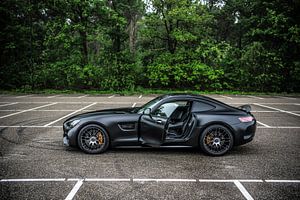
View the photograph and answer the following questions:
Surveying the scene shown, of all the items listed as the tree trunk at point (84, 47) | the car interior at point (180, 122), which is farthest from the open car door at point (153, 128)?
the tree trunk at point (84, 47)

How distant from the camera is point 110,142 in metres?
5.78

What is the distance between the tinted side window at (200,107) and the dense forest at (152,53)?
1678 centimetres

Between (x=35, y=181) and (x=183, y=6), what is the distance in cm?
2199

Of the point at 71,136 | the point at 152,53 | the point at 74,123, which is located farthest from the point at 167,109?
the point at 152,53

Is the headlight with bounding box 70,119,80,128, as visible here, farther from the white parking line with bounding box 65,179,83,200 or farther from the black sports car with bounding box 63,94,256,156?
the white parking line with bounding box 65,179,83,200

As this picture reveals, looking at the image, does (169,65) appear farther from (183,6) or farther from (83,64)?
(83,64)

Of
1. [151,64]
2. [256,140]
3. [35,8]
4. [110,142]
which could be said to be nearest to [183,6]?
[151,64]

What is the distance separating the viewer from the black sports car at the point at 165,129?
5.66 m

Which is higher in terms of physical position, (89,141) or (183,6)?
(183,6)

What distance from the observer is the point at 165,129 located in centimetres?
555

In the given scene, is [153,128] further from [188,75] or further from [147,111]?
[188,75]

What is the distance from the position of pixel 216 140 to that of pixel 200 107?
0.76 m

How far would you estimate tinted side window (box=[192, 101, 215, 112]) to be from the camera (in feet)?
19.2

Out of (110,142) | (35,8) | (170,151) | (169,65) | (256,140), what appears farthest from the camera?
(35,8)
